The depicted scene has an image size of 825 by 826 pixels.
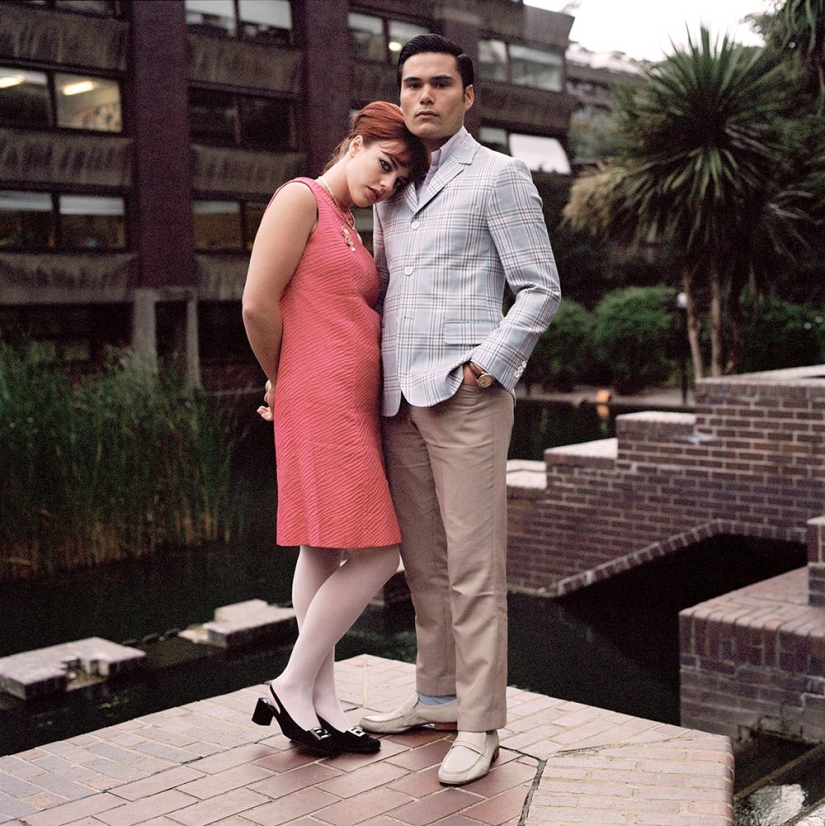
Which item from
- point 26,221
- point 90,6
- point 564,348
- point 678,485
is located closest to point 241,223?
point 26,221

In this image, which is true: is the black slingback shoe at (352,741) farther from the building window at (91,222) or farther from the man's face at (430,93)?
the building window at (91,222)

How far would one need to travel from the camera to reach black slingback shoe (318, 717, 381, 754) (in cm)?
313

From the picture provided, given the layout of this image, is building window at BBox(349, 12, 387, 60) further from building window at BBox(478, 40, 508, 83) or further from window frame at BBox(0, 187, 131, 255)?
window frame at BBox(0, 187, 131, 255)

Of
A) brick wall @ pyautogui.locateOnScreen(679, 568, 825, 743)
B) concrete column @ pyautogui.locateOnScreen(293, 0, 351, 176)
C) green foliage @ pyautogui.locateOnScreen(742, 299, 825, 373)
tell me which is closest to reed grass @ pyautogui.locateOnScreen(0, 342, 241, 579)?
brick wall @ pyautogui.locateOnScreen(679, 568, 825, 743)

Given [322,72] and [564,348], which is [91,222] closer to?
[322,72]

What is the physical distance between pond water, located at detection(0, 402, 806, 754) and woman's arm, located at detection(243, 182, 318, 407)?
2567 millimetres

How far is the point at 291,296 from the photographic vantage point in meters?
2.95

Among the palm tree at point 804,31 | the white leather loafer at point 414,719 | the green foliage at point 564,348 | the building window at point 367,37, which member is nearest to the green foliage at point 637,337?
the green foliage at point 564,348

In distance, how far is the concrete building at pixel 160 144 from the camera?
20172 mm

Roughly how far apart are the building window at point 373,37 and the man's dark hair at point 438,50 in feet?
76.2

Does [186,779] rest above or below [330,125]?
below

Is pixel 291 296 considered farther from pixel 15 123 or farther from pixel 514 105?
pixel 514 105

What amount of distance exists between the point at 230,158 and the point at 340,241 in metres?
21.0

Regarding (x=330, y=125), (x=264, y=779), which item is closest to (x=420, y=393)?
(x=264, y=779)
